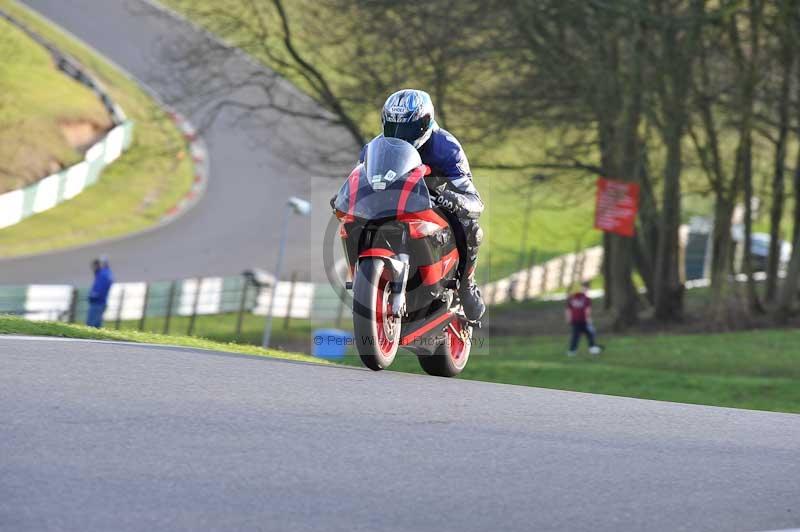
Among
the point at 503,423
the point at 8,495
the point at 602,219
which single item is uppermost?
the point at 602,219

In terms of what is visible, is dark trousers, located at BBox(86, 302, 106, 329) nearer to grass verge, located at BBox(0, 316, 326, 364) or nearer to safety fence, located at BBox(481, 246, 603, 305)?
grass verge, located at BBox(0, 316, 326, 364)

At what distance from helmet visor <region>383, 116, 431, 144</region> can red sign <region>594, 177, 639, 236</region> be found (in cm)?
1665

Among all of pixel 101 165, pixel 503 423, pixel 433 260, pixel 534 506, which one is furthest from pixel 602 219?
pixel 101 165

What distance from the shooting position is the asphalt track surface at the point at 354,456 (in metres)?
5.24

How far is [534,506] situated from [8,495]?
198cm

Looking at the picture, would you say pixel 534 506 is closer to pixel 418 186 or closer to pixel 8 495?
pixel 8 495

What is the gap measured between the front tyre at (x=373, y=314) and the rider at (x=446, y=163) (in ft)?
2.50

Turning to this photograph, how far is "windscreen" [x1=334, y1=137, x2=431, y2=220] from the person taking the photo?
8.96m

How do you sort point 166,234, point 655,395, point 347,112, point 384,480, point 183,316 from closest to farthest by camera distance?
point 384,480, point 655,395, point 347,112, point 183,316, point 166,234

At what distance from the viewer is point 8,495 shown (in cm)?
521

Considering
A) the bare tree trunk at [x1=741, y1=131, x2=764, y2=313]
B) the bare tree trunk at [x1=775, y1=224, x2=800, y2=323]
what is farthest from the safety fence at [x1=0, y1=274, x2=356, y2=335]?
the bare tree trunk at [x1=775, y1=224, x2=800, y2=323]

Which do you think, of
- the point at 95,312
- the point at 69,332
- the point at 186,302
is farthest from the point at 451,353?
the point at 186,302

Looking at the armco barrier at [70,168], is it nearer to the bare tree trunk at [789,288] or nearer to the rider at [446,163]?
the bare tree trunk at [789,288]

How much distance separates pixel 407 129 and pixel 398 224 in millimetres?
677
